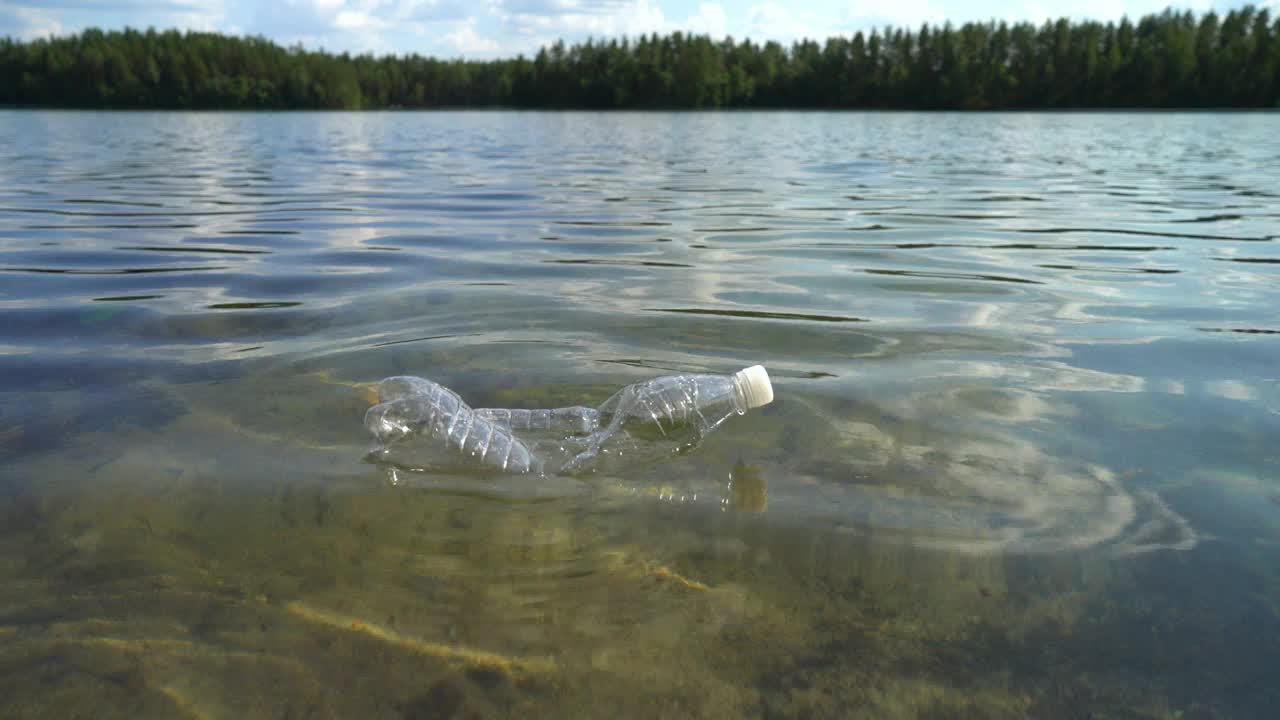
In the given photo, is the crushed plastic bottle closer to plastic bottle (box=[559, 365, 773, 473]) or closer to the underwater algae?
plastic bottle (box=[559, 365, 773, 473])

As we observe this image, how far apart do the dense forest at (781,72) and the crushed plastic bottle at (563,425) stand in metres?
88.8

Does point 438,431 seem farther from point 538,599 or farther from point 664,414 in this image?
point 538,599

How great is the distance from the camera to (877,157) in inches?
682

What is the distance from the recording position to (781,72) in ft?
328

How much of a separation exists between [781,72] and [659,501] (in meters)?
105

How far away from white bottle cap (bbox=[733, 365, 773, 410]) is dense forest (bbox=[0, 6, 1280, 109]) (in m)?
88.8

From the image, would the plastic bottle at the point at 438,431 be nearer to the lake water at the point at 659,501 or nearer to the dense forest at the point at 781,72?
the lake water at the point at 659,501

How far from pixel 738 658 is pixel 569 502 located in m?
0.75

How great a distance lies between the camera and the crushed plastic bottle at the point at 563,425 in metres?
2.44

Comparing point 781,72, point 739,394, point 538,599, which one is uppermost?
point 781,72

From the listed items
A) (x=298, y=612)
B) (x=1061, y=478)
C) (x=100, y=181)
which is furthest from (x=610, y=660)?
(x=100, y=181)

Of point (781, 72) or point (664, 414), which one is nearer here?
point (664, 414)

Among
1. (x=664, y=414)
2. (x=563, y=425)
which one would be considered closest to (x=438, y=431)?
(x=563, y=425)

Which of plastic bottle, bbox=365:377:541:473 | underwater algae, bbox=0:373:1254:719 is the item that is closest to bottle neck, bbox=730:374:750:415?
underwater algae, bbox=0:373:1254:719
